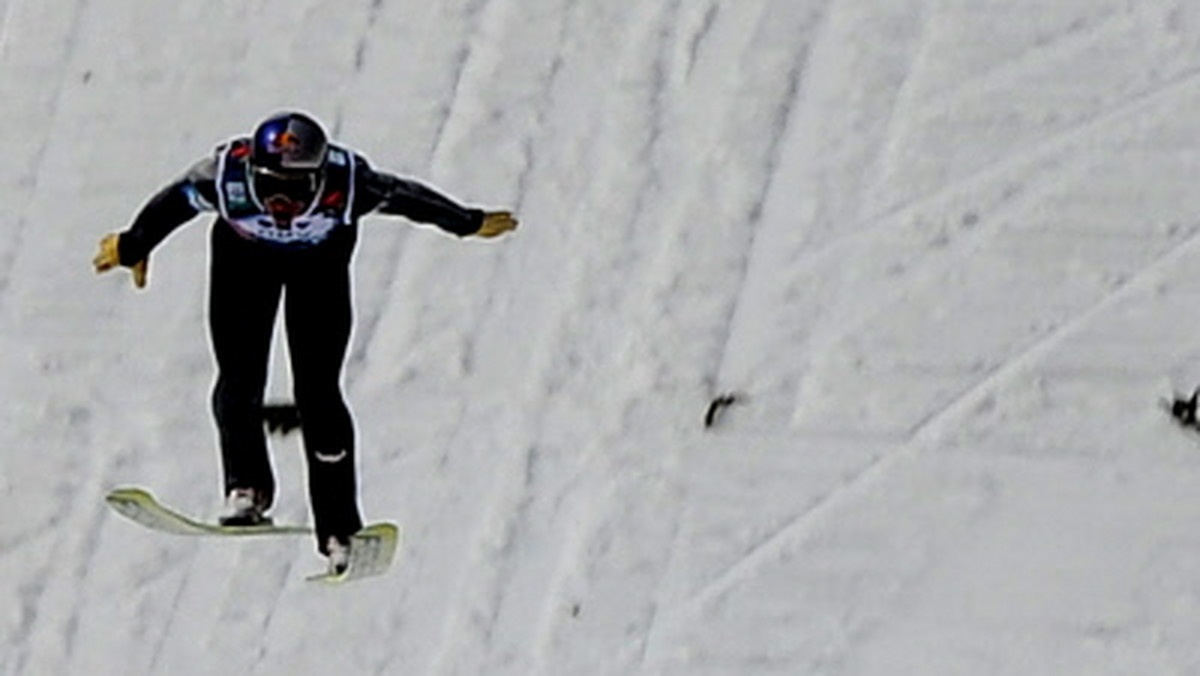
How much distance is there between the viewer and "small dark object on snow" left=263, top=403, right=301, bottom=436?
670cm

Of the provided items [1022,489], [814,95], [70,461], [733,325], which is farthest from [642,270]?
[70,461]

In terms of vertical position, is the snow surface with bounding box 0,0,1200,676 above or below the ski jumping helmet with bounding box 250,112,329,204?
below

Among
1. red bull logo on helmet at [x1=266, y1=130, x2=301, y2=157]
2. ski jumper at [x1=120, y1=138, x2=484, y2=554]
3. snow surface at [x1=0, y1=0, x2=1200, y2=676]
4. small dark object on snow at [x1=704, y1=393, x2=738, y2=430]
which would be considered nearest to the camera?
red bull logo on helmet at [x1=266, y1=130, x2=301, y2=157]

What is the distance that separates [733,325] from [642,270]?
0.32 meters

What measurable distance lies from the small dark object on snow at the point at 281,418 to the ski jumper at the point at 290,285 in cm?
28

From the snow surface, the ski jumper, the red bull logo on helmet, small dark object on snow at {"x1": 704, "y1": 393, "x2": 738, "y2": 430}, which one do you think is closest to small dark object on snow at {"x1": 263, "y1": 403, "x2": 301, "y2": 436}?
the snow surface

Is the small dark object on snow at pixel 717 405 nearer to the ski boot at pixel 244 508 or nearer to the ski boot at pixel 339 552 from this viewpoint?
the ski boot at pixel 339 552

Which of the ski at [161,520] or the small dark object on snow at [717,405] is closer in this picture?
the ski at [161,520]

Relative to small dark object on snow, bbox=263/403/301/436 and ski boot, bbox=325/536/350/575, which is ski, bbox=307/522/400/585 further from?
small dark object on snow, bbox=263/403/301/436

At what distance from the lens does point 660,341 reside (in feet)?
22.0

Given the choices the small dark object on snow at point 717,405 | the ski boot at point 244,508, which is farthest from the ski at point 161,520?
the small dark object on snow at point 717,405

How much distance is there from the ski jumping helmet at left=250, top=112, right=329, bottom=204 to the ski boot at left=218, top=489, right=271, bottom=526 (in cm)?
128

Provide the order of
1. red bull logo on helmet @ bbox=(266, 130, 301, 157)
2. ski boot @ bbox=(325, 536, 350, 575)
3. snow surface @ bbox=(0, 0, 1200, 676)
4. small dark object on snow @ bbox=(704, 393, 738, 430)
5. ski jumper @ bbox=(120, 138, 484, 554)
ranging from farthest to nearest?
small dark object on snow @ bbox=(704, 393, 738, 430)
snow surface @ bbox=(0, 0, 1200, 676)
ski boot @ bbox=(325, 536, 350, 575)
ski jumper @ bbox=(120, 138, 484, 554)
red bull logo on helmet @ bbox=(266, 130, 301, 157)

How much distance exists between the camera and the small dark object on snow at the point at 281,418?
670 cm
